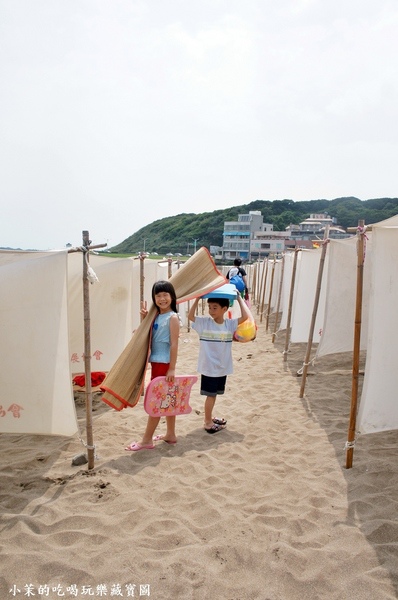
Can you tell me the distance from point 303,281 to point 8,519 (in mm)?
5083

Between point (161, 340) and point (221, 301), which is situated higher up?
point (221, 301)

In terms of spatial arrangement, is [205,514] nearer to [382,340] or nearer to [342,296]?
[382,340]

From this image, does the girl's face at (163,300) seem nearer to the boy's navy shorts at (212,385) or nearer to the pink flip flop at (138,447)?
the boy's navy shorts at (212,385)

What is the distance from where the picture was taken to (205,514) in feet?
8.75

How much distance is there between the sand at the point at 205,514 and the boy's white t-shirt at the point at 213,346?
63cm

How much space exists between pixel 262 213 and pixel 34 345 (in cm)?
10906

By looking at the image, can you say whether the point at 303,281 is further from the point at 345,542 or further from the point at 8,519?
the point at 8,519

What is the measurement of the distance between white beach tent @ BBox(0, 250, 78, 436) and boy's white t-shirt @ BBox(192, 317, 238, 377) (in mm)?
1254

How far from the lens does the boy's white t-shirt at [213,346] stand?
3773 millimetres

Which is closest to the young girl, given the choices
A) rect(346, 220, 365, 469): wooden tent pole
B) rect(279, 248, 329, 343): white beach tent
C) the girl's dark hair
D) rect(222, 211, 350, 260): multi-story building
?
the girl's dark hair

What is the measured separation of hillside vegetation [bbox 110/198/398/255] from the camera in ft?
334

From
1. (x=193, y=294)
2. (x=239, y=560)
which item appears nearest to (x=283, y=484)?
(x=239, y=560)

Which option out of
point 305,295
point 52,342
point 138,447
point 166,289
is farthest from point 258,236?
point 52,342

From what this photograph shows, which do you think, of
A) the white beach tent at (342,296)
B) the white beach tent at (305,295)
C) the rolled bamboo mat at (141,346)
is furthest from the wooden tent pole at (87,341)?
the white beach tent at (305,295)
